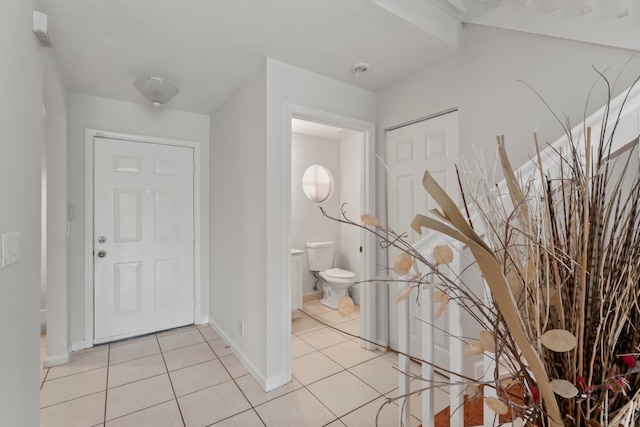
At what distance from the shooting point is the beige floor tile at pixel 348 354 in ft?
8.02

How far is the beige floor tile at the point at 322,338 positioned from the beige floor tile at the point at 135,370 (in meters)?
1.22

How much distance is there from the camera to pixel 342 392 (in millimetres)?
2035

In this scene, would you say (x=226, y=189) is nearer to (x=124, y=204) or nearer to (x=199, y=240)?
(x=199, y=240)

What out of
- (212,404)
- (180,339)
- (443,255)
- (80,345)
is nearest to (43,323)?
(80,345)

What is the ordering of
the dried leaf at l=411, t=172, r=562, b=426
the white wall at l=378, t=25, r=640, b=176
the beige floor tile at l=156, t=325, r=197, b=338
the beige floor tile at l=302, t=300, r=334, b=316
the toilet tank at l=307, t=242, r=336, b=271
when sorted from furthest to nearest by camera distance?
the toilet tank at l=307, t=242, r=336, b=271 → the beige floor tile at l=302, t=300, r=334, b=316 → the beige floor tile at l=156, t=325, r=197, b=338 → the white wall at l=378, t=25, r=640, b=176 → the dried leaf at l=411, t=172, r=562, b=426

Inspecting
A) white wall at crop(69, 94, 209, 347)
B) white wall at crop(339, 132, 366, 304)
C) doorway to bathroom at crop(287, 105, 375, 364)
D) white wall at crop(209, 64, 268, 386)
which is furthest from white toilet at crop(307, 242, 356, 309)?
white wall at crop(69, 94, 209, 347)

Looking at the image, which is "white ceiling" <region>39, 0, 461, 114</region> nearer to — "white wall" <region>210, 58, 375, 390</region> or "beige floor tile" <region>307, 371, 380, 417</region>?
"white wall" <region>210, 58, 375, 390</region>

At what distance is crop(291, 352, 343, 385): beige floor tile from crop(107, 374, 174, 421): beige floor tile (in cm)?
88

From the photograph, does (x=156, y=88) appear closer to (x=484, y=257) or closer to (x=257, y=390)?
(x=257, y=390)

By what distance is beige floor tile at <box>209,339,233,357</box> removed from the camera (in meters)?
2.59

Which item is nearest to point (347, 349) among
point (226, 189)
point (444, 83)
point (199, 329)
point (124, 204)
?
point (199, 329)

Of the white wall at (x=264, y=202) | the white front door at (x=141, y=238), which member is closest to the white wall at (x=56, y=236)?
the white front door at (x=141, y=238)

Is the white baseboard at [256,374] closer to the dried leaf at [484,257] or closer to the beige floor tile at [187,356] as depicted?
the beige floor tile at [187,356]

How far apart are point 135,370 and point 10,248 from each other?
1.72 m
